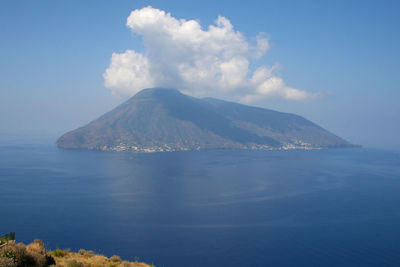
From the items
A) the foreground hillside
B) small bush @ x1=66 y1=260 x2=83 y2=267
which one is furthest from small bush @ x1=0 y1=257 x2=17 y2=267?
small bush @ x1=66 y1=260 x2=83 y2=267

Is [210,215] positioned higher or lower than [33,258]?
lower

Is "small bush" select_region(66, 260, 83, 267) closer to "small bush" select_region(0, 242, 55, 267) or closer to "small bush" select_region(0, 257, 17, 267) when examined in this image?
"small bush" select_region(0, 242, 55, 267)

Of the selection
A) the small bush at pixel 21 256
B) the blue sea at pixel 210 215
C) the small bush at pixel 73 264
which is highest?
the small bush at pixel 21 256

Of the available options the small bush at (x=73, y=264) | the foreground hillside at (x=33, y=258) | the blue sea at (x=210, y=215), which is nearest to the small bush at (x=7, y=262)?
the foreground hillside at (x=33, y=258)

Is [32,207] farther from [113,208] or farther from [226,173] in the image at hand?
[226,173]

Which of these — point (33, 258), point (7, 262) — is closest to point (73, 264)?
point (33, 258)

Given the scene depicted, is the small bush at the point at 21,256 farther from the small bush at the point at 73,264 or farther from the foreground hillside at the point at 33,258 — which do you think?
the small bush at the point at 73,264

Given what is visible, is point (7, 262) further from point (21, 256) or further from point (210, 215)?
point (210, 215)

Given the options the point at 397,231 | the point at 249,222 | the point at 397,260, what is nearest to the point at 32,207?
the point at 249,222
